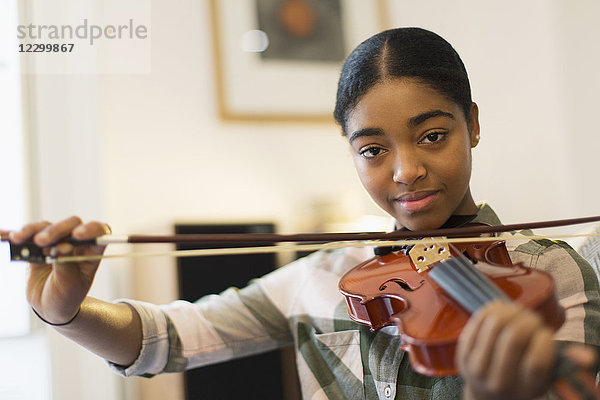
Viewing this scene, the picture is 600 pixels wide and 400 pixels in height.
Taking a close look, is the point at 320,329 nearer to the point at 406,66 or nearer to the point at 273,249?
the point at 273,249

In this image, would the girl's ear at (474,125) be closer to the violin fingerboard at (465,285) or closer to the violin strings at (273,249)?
the violin strings at (273,249)

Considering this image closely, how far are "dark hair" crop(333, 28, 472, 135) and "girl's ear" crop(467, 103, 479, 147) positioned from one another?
0.07 feet

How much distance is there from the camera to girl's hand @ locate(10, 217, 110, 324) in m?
0.70

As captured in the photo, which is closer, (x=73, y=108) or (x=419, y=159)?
(x=419, y=159)

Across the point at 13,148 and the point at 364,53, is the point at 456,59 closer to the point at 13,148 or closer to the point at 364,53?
the point at 364,53

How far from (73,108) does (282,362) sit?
0.95 metres

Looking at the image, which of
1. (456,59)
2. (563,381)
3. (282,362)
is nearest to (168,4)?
(282,362)

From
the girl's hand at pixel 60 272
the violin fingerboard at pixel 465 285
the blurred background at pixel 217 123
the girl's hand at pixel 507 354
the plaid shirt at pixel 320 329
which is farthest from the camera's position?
the blurred background at pixel 217 123

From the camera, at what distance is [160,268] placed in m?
1.75

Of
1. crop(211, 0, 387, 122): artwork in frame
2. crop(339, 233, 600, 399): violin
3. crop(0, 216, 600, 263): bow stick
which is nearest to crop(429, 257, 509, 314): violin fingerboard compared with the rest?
crop(339, 233, 600, 399): violin

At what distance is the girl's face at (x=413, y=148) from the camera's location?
82cm

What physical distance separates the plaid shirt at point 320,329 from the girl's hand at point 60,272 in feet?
0.58

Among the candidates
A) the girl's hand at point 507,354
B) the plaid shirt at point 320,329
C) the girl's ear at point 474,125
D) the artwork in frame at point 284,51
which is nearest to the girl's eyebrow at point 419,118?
the girl's ear at point 474,125

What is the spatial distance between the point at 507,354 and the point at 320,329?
1.78 ft
